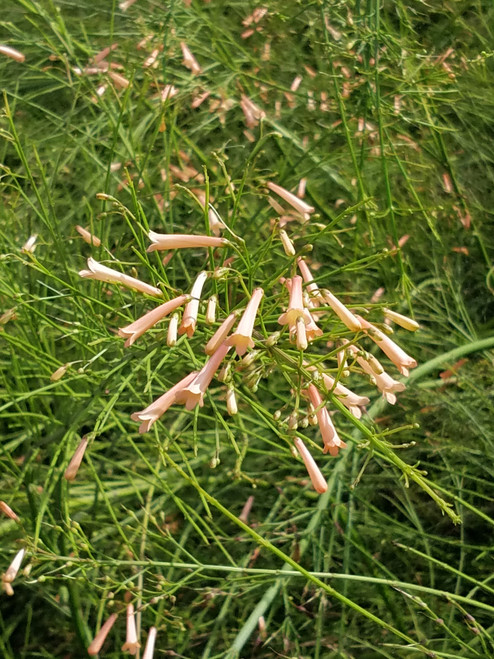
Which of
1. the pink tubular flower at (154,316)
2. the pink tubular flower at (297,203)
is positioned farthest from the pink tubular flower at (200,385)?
the pink tubular flower at (297,203)

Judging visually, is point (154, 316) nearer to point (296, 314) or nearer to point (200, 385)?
point (200, 385)

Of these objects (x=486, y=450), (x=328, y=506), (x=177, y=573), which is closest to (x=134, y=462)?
(x=177, y=573)

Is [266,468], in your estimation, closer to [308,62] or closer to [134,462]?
[134,462]

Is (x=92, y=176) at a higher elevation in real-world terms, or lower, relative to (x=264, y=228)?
higher

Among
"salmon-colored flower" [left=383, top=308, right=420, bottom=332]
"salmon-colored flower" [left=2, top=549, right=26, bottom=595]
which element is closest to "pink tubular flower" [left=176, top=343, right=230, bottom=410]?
"salmon-colored flower" [left=383, top=308, right=420, bottom=332]

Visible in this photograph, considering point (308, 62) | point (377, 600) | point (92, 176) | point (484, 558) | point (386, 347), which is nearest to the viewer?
point (386, 347)

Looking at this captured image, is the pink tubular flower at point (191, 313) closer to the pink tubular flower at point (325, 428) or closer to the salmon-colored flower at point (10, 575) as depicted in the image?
the pink tubular flower at point (325, 428)

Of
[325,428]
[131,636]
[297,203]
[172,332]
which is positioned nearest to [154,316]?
[172,332]
